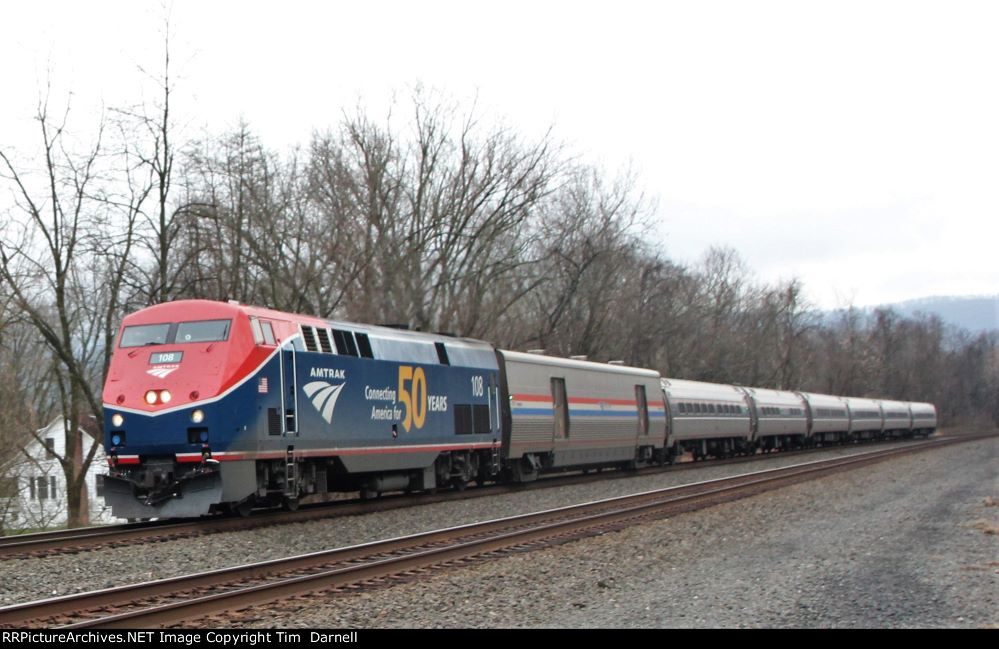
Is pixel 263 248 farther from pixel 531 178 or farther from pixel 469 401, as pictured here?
pixel 469 401

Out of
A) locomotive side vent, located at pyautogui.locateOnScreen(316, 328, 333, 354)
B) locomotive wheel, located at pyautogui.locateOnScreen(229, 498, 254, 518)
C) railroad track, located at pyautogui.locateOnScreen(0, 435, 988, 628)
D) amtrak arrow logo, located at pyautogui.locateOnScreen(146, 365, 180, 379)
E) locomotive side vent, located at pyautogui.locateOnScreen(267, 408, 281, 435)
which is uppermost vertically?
locomotive side vent, located at pyautogui.locateOnScreen(316, 328, 333, 354)

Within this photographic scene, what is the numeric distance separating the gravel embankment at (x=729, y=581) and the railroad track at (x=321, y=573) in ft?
1.46

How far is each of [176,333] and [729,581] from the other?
33.0ft

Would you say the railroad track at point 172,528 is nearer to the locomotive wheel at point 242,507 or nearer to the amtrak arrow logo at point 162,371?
the locomotive wheel at point 242,507

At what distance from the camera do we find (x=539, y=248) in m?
48.4

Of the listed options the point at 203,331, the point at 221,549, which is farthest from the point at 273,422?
the point at 221,549

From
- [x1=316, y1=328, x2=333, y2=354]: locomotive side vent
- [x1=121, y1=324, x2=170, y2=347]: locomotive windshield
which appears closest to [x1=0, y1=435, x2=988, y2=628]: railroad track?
[x1=316, y1=328, x2=333, y2=354]: locomotive side vent

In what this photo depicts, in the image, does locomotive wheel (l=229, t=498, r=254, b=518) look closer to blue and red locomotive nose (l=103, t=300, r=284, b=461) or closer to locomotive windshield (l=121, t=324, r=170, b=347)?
blue and red locomotive nose (l=103, t=300, r=284, b=461)

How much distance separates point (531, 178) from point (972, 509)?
86.9 feet

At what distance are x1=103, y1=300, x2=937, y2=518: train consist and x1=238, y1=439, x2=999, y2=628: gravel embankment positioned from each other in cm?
559

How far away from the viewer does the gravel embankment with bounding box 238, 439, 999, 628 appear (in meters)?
9.46

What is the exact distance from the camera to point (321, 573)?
11.4 metres

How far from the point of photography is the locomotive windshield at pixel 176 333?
1667 centimetres
